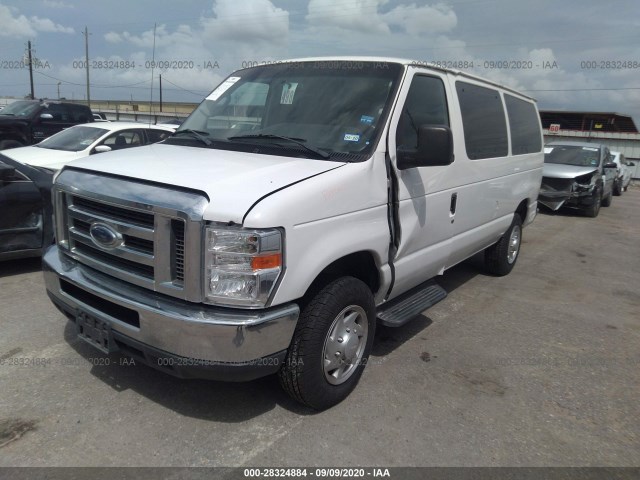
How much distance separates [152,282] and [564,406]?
112 inches

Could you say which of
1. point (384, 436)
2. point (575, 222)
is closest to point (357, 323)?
point (384, 436)

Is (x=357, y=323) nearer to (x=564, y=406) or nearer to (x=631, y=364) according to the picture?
(x=564, y=406)

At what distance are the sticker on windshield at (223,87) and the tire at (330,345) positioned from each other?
213 cm

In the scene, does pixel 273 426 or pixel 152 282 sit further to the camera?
pixel 273 426

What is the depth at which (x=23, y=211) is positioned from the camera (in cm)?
526

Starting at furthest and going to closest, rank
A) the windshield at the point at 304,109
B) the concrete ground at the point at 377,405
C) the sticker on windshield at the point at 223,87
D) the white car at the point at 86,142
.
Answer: the white car at the point at 86,142
the sticker on windshield at the point at 223,87
the windshield at the point at 304,109
the concrete ground at the point at 377,405

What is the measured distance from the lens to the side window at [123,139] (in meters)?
8.88

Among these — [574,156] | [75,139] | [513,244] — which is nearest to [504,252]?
[513,244]

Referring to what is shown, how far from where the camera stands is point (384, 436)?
2.91m

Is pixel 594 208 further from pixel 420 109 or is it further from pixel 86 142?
pixel 86 142

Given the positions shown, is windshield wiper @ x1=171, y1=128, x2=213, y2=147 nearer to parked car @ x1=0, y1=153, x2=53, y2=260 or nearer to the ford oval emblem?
the ford oval emblem

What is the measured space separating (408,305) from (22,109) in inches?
514

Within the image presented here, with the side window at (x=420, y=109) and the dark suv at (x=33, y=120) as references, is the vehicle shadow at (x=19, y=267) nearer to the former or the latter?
the side window at (x=420, y=109)

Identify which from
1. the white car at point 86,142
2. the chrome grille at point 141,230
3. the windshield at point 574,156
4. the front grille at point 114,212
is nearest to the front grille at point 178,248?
the chrome grille at point 141,230
